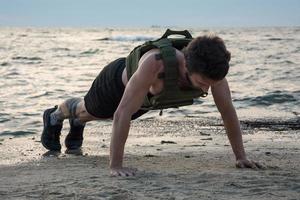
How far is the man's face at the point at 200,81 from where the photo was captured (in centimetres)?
366

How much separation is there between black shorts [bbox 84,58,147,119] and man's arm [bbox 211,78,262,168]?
2.76 feet

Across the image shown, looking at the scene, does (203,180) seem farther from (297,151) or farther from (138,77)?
(297,151)

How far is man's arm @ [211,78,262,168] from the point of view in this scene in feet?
13.9

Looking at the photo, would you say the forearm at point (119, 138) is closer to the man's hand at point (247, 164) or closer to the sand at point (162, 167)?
the sand at point (162, 167)

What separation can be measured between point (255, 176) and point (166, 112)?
449 centimetres

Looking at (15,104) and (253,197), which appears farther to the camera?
(15,104)

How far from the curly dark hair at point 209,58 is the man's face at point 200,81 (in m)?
0.04

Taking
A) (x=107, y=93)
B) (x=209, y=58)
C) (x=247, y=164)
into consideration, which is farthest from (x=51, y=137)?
(x=209, y=58)

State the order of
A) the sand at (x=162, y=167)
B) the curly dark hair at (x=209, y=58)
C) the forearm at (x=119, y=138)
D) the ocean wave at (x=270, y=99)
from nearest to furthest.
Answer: the sand at (x=162, y=167) < the curly dark hair at (x=209, y=58) < the forearm at (x=119, y=138) < the ocean wave at (x=270, y=99)

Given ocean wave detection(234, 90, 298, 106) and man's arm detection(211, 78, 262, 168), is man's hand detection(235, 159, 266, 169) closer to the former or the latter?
man's arm detection(211, 78, 262, 168)

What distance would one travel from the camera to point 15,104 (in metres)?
9.11

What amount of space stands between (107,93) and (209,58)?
1444 mm

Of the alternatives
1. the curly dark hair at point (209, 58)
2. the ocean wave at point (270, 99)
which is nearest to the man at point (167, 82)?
the curly dark hair at point (209, 58)

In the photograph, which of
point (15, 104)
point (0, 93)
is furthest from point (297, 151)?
point (0, 93)
